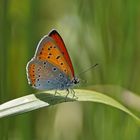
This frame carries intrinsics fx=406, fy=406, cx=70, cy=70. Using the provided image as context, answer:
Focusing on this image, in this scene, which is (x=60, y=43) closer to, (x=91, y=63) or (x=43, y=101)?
(x=43, y=101)

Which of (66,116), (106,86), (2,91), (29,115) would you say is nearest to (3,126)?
(2,91)

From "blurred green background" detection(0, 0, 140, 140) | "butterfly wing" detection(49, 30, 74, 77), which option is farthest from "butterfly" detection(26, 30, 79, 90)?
"blurred green background" detection(0, 0, 140, 140)

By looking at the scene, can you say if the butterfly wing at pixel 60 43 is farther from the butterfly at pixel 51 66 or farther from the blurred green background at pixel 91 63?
the blurred green background at pixel 91 63

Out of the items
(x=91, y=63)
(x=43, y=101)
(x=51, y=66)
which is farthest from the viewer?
(x=91, y=63)

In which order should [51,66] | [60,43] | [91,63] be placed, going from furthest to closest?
[91,63] → [51,66] → [60,43]

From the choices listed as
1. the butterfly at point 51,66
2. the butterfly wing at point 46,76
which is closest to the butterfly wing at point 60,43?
the butterfly at point 51,66

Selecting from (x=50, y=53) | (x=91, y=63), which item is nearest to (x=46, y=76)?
(x=50, y=53)

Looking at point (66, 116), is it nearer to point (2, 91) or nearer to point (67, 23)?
point (67, 23)

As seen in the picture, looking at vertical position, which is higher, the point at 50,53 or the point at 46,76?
the point at 50,53
